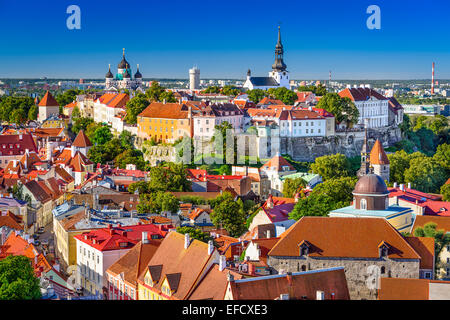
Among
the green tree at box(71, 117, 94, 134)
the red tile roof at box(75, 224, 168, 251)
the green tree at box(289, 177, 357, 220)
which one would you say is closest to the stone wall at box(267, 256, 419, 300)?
the red tile roof at box(75, 224, 168, 251)

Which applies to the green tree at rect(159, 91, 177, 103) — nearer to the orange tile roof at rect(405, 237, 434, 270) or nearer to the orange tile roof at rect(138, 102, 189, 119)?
the orange tile roof at rect(138, 102, 189, 119)

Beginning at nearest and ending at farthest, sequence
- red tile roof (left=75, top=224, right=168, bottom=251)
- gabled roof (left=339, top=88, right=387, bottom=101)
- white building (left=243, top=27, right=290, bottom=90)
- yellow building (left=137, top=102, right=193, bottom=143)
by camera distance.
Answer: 1. red tile roof (left=75, top=224, right=168, bottom=251)
2. yellow building (left=137, top=102, right=193, bottom=143)
3. gabled roof (left=339, top=88, right=387, bottom=101)
4. white building (left=243, top=27, right=290, bottom=90)

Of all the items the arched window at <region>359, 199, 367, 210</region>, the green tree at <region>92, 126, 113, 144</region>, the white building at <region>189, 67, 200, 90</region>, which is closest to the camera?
the arched window at <region>359, 199, 367, 210</region>

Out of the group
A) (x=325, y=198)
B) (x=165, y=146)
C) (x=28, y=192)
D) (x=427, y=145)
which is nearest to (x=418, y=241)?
(x=325, y=198)

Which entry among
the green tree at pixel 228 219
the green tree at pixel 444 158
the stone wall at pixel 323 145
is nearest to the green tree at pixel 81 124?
the stone wall at pixel 323 145

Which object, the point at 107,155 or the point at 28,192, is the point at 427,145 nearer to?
the point at 107,155

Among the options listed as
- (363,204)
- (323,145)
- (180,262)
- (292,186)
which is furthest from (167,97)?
(180,262)

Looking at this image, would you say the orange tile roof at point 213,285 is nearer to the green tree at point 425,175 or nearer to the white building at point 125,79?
the green tree at point 425,175
